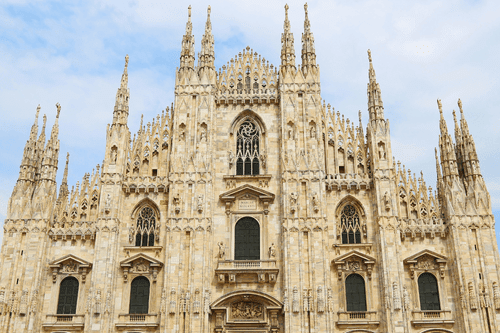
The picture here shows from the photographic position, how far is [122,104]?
33.4 m

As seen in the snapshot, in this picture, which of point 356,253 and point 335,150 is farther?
point 335,150

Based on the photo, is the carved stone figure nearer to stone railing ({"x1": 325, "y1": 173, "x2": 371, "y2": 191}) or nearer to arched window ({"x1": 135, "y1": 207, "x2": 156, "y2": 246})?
arched window ({"x1": 135, "y1": 207, "x2": 156, "y2": 246})

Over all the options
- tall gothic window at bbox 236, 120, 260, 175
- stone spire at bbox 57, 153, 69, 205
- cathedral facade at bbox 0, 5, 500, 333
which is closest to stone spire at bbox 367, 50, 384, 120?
cathedral facade at bbox 0, 5, 500, 333

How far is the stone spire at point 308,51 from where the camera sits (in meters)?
34.0

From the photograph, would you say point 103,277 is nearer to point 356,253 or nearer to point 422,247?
point 356,253

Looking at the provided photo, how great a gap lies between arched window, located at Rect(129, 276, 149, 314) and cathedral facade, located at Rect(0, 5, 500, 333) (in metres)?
0.07

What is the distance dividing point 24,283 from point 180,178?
9.99 metres

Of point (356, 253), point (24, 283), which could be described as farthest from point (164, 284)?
point (356, 253)

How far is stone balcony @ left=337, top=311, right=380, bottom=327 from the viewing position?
28328 millimetres

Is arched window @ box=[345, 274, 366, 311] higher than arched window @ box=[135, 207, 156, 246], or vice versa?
arched window @ box=[135, 207, 156, 246]

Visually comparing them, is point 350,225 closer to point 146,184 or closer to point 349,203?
point 349,203

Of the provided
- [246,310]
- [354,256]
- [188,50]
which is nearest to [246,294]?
[246,310]

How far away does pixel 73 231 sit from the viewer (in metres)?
30.6

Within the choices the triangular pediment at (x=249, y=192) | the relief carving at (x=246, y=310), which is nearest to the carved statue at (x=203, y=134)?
the triangular pediment at (x=249, y=192)
